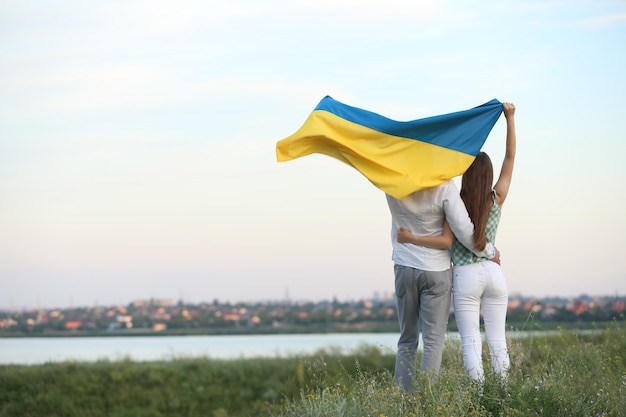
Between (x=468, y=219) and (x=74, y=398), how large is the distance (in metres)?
9.89

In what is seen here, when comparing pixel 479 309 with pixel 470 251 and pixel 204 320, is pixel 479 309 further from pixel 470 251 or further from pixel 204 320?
pixel 204 320

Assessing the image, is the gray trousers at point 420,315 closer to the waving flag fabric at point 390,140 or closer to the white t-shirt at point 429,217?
the white t-shirt at point 429,217

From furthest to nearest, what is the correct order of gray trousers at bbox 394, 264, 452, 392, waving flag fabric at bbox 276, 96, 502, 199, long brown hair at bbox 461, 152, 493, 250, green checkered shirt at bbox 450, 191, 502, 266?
waving flag fabric at bbox 276, 96, 502, 199
gray trousers at bbox 394, 264, 452, 392
green checkered shirt at bbox 450, 191, 502, 266
long brown hair at bbox 461, 152, 493, 250

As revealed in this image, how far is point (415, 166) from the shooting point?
7.89 meters

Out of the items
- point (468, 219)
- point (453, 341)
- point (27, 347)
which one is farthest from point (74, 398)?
point (468, 219)

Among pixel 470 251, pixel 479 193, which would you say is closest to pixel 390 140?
pixel 479 193

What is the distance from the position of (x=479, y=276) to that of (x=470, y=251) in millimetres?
244

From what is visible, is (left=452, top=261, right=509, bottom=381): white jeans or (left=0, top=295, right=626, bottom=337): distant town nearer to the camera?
(left=452, top=261, right=509, bottom=381): white jeans

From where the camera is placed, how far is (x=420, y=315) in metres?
7.86

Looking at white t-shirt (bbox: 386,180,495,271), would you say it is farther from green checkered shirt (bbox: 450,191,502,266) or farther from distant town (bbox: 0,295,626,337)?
distant town (bbox: 0,295,626,337)

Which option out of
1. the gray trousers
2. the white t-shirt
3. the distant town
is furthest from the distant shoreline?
the white t-shirt

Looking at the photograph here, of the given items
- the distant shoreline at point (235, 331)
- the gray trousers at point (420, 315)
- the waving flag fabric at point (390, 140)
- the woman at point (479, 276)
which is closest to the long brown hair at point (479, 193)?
the woman at point (479, 276)

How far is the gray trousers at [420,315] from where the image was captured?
7.69m

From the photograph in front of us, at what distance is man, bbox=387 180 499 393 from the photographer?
7.65 metres
